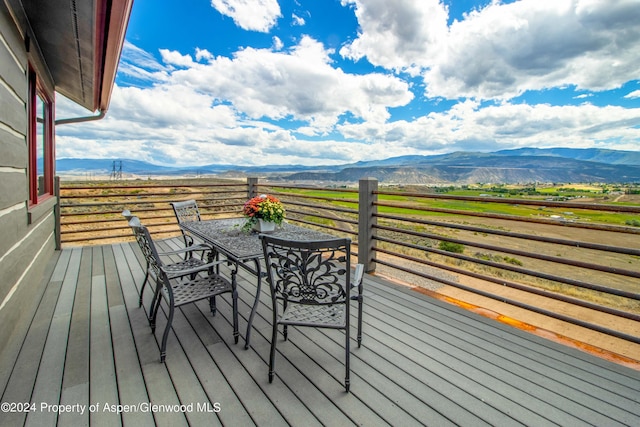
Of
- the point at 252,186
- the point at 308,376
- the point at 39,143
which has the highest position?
the point at 39,143

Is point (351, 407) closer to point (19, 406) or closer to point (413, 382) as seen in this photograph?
point (413, 382)

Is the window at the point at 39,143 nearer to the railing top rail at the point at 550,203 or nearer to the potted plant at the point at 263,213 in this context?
the potted plant at the point at 263,213

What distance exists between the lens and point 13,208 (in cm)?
216

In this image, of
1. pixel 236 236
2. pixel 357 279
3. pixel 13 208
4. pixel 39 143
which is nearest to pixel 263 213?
pixel 236 236

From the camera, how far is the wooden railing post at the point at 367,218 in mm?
3260

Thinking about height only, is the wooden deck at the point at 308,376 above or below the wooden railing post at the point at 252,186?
below

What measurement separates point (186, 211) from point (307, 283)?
235 centimetres

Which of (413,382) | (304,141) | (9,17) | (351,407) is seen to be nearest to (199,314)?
(351,407)

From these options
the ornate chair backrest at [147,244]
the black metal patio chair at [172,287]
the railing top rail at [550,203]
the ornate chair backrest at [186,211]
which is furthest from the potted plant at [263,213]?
the railing top rail at [550,203]

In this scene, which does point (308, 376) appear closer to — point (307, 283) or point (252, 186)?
point (307, 283)

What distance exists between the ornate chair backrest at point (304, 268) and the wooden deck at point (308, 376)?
447 mm

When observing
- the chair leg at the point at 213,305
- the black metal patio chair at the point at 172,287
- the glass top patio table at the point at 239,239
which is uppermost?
the glass top patio table at the point at 239,239

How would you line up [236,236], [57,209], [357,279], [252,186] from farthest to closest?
[252,186], [57,209], [236,236], [357,279]

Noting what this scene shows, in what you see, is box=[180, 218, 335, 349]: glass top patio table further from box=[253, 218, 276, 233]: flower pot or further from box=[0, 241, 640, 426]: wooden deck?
box=[0, 241, 640, 426]: wooden deck
